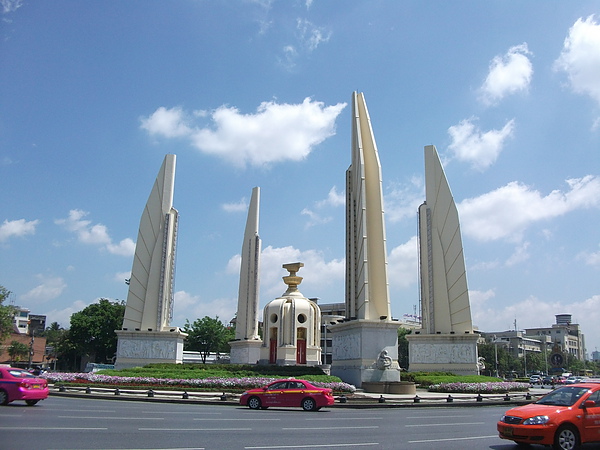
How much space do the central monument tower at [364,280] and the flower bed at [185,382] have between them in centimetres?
331

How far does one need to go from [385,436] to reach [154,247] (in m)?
32.2

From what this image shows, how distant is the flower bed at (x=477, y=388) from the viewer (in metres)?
28.8

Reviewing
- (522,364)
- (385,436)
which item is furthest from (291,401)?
(522,364)

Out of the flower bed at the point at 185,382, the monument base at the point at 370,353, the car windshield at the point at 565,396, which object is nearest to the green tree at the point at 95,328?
the flower bed at the point at 185,382

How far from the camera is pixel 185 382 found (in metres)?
25.7

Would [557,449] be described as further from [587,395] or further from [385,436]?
[385,436]

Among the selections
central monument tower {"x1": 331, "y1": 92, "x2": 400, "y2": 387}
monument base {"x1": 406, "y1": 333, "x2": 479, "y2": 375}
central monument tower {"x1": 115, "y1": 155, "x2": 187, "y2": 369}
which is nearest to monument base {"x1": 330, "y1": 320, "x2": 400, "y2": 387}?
central monument tower {"x1": 331, "y1": 92, "x2": 400, "y2": 387}

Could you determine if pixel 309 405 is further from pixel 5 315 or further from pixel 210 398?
pixel 5 315

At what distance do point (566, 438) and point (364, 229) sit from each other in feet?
71.0

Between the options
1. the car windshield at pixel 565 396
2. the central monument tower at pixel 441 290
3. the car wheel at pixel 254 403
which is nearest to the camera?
the car windshield at pixel 565 396

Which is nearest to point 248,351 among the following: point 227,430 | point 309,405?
point 309,405

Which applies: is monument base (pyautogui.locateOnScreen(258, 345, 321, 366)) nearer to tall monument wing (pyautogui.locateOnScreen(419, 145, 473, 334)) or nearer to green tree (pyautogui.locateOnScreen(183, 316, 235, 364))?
tall monument wing (pyautogui.locateOnScreen(419, 145, 473, 334))

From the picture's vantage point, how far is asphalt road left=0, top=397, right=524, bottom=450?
9.92m

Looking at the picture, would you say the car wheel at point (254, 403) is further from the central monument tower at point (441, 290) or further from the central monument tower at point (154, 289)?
the central monument tower at point (441, 290)
